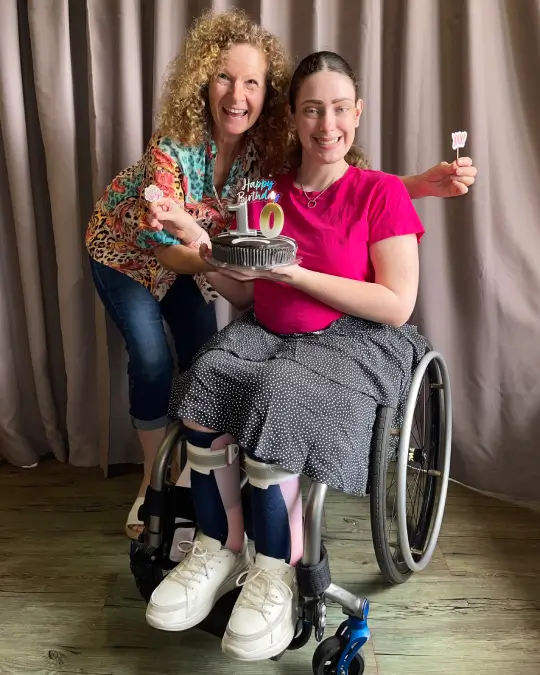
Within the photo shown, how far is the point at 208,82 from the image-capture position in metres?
1.47

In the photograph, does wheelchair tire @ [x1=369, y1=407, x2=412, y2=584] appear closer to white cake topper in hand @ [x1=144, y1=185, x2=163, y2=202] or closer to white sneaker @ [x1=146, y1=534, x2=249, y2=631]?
white sneaker @ [x1=146, y1=534, x2=249, y2=631]

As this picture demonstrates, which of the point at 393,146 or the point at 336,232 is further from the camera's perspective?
the point at 393,146

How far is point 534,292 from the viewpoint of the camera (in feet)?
5.83

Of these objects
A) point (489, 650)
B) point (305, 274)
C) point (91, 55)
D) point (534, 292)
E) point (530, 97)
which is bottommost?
point (489, 650)

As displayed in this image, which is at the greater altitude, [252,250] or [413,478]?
[252,250]

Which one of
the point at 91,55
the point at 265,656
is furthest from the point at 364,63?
the point at 265,656

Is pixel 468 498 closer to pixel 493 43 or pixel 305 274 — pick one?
pixel 305 274

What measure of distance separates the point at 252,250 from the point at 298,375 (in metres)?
0.25

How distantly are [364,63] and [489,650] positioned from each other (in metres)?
1.46

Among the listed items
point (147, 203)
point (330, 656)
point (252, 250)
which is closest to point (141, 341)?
point (147, 203)

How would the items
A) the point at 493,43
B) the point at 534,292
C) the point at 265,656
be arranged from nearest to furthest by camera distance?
the point at 265,656, the point at 493,43, the point at 534,292

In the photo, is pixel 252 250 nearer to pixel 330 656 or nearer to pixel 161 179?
pixel 161 179

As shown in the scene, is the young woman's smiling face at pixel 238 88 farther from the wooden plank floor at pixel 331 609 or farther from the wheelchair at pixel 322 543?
the wooden plank floor at pixel 331 609

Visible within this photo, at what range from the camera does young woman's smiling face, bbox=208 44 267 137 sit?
143 centimetres
